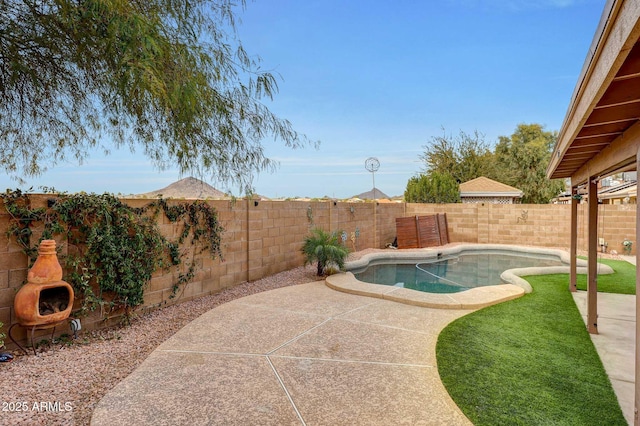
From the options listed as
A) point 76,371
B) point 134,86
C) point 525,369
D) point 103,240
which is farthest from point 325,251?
point 134,86

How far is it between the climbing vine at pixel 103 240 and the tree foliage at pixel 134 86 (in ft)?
3.14

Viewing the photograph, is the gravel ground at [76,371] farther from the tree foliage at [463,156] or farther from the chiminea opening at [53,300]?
the tree foliage at [463,156]

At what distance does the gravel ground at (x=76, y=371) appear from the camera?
2852 millimetres

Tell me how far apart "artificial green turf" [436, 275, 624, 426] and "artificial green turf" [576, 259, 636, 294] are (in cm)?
→ 235

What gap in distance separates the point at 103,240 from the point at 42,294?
0.88 m

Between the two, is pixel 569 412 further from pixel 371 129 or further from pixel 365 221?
pixel 371 129

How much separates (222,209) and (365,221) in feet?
23.9

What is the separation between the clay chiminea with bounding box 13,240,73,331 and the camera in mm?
3801

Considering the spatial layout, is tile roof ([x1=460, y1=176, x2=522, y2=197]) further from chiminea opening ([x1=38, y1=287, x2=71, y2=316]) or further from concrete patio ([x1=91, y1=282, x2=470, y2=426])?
chiminea opening ([x1=38, y1=287, x2=71, y2=316])

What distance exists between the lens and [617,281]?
8.02 meters

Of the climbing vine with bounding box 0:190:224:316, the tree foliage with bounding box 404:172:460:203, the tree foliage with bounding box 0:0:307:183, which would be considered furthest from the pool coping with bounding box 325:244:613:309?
the tree foliage with bounding box 404:172:460:203

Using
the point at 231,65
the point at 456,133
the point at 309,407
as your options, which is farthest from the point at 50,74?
the point at 456,133

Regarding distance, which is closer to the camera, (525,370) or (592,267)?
(525,370)

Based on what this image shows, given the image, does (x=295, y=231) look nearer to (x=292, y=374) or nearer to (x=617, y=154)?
(x=292, y=374)
